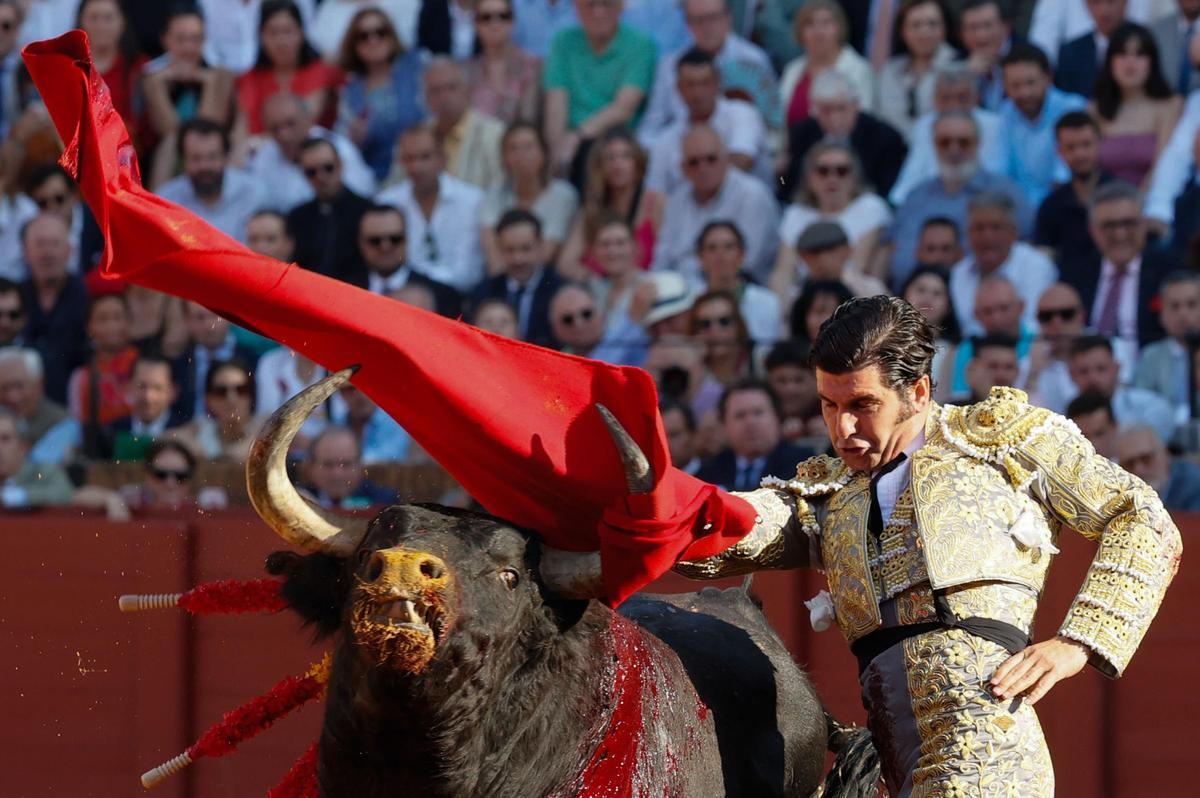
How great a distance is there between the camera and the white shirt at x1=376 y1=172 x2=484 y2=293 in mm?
6555

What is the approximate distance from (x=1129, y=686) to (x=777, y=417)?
143 cm

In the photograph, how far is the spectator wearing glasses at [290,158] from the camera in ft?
22.7

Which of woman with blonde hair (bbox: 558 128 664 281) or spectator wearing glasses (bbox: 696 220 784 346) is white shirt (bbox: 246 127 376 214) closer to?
woman with blonde hair (bbox: 558 128 664 281)

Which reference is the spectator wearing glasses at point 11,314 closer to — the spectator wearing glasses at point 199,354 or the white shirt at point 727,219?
the spectator wearing glasses at point 199,354

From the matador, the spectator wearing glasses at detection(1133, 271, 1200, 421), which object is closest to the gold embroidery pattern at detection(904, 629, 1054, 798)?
the matador

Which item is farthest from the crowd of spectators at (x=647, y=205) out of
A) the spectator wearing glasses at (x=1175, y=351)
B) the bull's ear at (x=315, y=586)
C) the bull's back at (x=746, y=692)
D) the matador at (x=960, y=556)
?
the matador at (x=960, y=556)

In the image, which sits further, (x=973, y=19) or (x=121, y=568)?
(x=973, y=19)

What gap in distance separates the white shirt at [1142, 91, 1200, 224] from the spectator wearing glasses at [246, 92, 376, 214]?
2.97 meters

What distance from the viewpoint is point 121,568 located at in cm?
510

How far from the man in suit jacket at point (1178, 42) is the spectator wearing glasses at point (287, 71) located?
126 inches

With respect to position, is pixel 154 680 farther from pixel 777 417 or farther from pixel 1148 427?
pixel 1148 427

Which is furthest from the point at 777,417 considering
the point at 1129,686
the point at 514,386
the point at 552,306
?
the point at 514,386

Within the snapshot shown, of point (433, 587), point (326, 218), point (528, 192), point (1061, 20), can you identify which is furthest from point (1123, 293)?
point (433, 587)

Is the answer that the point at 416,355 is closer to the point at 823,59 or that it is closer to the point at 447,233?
the point at 447,233
